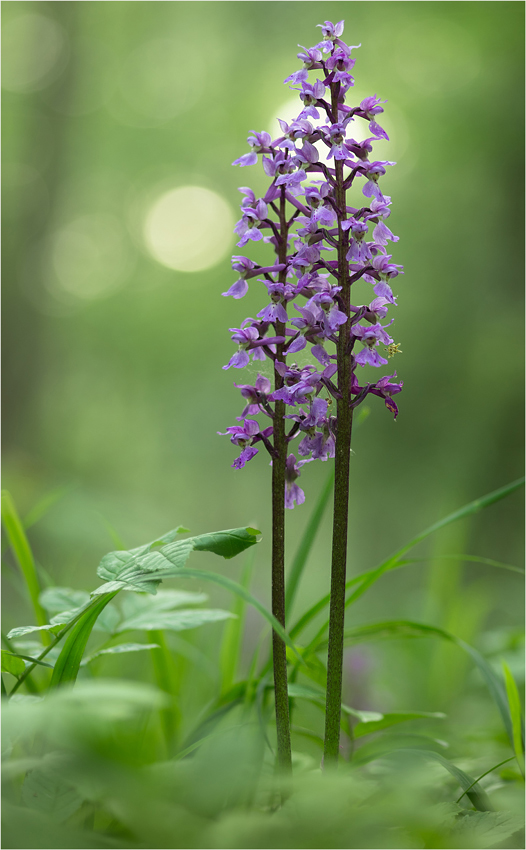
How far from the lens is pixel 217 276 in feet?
27.2

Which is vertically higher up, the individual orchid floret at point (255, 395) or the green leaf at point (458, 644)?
the individual orchid floret at point (255, 395)

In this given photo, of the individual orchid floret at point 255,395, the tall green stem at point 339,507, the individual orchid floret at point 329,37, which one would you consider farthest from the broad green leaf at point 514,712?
the individual orchid floret at point 329,37

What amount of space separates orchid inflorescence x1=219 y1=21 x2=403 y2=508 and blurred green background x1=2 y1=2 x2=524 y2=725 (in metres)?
2.30

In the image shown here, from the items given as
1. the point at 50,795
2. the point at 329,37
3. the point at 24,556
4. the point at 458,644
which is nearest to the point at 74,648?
the point at 50,795

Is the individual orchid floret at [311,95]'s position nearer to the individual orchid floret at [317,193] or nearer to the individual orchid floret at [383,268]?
the individual orchid floret at [317,193]

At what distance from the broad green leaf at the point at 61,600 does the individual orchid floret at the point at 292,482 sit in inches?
26.7

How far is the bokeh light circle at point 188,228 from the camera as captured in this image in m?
8.16

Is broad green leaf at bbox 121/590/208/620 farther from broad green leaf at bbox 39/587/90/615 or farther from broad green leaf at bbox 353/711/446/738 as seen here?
broad green leaf at bbox 353/711/446/738

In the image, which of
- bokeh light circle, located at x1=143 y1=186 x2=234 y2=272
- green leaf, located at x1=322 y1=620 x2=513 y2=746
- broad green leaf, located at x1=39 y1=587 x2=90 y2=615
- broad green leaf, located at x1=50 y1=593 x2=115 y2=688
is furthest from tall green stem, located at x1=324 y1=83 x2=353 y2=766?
bokeh light circle, located at x1=143 y1=186 x2=234 y2=272

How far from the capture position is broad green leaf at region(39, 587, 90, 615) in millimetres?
1501

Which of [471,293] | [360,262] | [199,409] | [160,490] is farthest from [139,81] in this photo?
[360,262]

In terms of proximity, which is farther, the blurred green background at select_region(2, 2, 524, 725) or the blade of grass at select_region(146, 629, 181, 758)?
the blurred green background at select_region(2, 2, 524, 725)

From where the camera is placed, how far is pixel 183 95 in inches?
299

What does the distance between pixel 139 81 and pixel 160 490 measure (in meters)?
6.97
